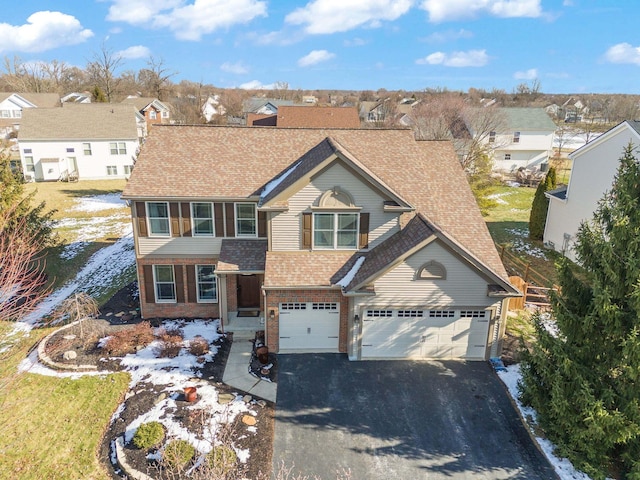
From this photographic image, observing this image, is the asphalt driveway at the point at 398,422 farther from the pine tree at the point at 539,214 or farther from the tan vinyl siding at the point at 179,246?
the pine tree at the point at 539,214

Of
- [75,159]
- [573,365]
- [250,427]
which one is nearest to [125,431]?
[250,427]

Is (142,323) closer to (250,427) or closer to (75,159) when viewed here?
(250,427)

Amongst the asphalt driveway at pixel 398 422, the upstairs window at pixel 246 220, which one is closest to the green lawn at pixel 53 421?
the asphalt driveway at pixel 398 422

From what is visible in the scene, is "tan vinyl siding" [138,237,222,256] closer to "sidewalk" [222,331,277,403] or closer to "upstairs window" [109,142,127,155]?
"sidewalk" [222,331,277,403]

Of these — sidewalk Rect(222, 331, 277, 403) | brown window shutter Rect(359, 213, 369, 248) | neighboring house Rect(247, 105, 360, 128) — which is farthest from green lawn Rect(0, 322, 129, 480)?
neighboring house Rect(247, 105, 360, 128)

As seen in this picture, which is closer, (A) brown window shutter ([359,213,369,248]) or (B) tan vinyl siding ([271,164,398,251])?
(B) tan vinyl siding ([271,164,398,251])

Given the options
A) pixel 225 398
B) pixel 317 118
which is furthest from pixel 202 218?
pixel 317 118
